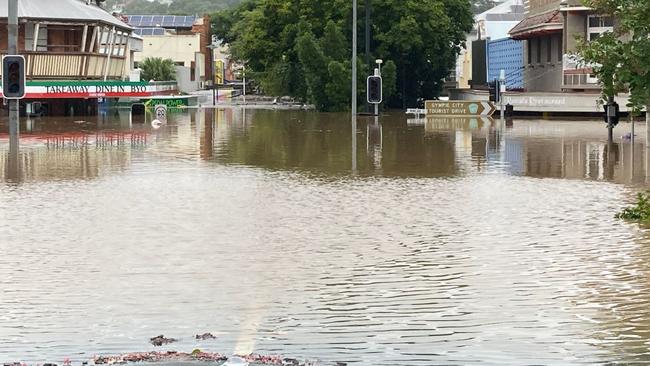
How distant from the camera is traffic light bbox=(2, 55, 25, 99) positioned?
2980 cm

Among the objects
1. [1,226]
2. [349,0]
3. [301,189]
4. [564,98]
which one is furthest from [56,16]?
[1,226]

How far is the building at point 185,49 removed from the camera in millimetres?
132125

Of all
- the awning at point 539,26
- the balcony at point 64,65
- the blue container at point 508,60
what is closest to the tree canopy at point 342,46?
the awning at point 539,26

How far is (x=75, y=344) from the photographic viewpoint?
33.1 feet

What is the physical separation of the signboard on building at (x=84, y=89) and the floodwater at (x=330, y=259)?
111ft

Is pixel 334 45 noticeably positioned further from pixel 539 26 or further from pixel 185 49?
pixel 185 49

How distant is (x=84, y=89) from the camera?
66.4 m

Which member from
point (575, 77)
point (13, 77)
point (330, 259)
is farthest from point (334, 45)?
point (330, 259)

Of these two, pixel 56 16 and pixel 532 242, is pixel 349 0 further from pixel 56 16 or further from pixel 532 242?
pixel 532 242

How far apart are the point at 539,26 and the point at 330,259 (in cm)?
5975

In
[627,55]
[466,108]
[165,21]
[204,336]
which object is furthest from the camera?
[165,21]

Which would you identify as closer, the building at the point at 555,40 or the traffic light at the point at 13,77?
the traffic light at the point at 13,77

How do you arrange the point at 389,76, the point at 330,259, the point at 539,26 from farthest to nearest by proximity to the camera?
1. the point at 539,26
2. the point at 389,76
3. the point at 330,259

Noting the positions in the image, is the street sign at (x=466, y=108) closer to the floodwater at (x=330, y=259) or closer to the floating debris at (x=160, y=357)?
the floodwater at (x=330, y=259)
